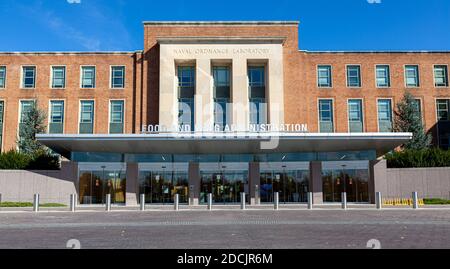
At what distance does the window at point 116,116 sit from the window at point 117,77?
5.07 feet

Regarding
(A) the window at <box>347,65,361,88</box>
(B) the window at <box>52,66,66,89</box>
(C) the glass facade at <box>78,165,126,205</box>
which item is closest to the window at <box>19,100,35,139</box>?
Result: (B) the window at <box>52,66,66,89</box>

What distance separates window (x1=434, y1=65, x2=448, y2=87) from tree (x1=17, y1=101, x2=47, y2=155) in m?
36.9

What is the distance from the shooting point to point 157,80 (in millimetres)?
42969

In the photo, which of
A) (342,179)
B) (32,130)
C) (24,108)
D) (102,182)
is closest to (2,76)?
(24,108)

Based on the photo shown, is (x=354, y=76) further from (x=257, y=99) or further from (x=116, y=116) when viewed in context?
(x=116, y=116)

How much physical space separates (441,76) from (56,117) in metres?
37.4

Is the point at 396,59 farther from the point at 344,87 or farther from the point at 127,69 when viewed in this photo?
the point at 127,69

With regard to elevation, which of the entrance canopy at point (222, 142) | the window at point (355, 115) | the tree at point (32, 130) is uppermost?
the window at point (355, 115)

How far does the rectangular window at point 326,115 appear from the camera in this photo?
44.4 m

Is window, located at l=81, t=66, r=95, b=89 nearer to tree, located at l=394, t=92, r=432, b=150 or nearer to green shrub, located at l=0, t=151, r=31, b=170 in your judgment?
green shrub, located at l=0, t=151, r=31, b=170

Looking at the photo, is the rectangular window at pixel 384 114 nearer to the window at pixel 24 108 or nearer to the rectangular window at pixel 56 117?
the rectangular window at pixel 56 117

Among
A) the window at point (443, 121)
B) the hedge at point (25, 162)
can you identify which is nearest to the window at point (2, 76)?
the hedge at point (25, 162)

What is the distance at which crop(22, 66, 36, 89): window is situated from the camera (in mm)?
44531
